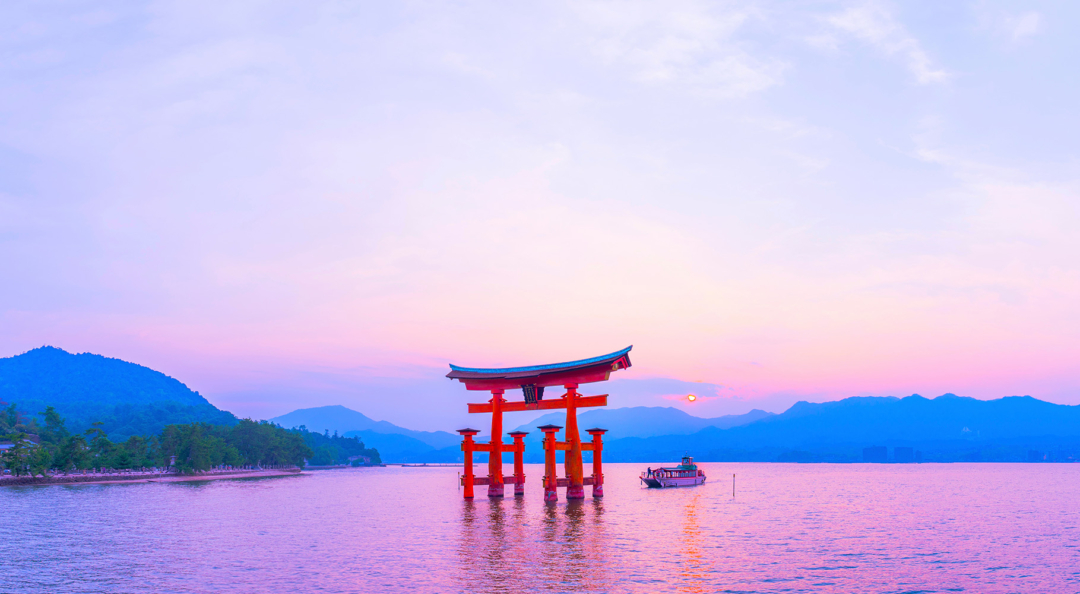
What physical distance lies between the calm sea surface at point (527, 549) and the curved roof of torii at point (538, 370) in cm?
926

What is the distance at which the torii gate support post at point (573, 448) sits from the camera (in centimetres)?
5297

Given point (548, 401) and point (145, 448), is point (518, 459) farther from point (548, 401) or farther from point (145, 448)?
point (145, 448)

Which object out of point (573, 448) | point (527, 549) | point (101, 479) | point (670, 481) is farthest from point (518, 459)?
point (101, 479)

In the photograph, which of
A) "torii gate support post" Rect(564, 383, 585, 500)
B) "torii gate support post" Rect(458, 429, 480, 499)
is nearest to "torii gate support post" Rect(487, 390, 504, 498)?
"torii gate support post" Rect(458, 429, 480, 499)

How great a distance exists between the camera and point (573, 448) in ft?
178

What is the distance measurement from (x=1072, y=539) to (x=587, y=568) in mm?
32025

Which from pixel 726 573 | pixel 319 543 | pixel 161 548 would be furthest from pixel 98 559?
pixel 726 573

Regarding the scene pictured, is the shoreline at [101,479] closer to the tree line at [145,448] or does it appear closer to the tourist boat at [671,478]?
the tree line at [145,448]

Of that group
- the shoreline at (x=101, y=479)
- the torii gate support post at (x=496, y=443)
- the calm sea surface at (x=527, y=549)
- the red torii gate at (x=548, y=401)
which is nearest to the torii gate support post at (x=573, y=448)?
the red torii gate at (x=548, y=401)

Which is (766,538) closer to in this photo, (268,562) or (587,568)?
(587,568)

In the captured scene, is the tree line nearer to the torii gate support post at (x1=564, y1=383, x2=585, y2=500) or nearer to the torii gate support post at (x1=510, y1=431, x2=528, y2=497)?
the torii gate support post at (x1=510, y1=431, x2=528, y2=497)

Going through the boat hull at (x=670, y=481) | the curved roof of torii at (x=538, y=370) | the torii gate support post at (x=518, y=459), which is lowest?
the boat hull at (x=670, y=481)

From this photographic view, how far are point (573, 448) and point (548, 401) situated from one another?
148 inches

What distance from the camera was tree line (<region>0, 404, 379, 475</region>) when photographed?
9294 cm
